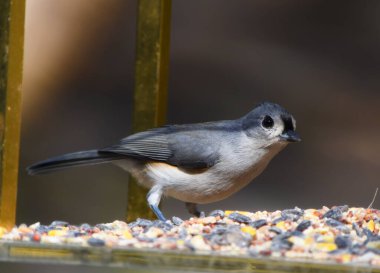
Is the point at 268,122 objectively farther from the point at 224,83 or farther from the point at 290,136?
the point at 224,83

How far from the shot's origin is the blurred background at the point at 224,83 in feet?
28.1

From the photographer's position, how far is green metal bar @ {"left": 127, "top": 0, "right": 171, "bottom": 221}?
416 cm

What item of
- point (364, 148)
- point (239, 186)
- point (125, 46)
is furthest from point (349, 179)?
point (239, 186)

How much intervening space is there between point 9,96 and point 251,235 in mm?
1152

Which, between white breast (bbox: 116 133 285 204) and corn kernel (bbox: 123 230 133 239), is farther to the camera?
white breast (bbox: 116 133 285 204)

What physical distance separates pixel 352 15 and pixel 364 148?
4.19 ft

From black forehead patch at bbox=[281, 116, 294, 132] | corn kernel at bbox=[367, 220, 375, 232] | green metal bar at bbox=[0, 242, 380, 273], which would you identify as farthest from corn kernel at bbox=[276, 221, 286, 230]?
black forehead patch at bbox=[281, 116, 294, 132]

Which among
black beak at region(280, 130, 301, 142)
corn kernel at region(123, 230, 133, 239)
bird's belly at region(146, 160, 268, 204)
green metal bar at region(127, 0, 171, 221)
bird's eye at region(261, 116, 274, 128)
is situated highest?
green metal bar at region(127, 0, 171, 221)

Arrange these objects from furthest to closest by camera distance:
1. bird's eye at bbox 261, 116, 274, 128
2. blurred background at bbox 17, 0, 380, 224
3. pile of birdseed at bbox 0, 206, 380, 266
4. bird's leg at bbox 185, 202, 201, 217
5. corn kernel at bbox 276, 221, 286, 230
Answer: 1. blurred background at bbox 17, 0, 380, 224
2. bird's leg at bbox 185, 202, 201, 217
3. bird's eye at bbox 261, 116, 274, 128
4. corn kernel at bbox 276, 221, 286, 230
5. pile of birdseed at bbox 0, 206, 380, 266

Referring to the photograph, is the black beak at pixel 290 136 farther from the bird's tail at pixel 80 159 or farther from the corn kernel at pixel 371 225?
the bird's tail at pixel 80 159

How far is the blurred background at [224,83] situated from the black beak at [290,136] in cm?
392

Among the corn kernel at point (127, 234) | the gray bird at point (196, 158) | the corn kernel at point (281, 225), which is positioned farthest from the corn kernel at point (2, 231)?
the corn kernel at point (281, 225)

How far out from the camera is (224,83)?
8906mm

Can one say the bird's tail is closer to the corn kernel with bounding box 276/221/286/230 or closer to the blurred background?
the corn kernel with bounding box 276/221/286/230
